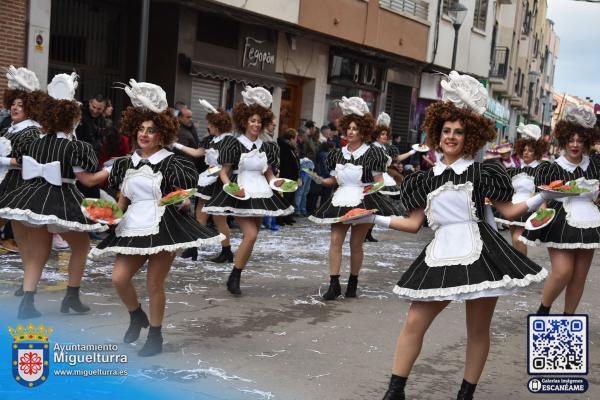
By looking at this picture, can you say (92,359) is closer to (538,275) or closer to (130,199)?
(130,199)

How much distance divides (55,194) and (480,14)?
2954cm

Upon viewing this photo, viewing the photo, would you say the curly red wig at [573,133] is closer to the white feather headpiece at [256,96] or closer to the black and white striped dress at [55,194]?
the white feather headpiece at [256,96]

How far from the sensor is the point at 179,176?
6.44 metres

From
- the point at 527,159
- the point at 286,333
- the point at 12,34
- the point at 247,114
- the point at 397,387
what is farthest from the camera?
the point at 12,34

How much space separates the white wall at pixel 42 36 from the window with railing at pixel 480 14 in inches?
880

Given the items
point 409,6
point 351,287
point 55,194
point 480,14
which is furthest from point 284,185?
point 480,14

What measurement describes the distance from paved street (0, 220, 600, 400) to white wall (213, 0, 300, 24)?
8.25 meters

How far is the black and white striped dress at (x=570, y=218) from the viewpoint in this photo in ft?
25.2

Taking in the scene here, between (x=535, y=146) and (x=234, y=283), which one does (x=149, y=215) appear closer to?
(x=234, y=283)

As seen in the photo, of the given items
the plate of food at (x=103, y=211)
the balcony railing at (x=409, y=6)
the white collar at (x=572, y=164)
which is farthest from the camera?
the balcony railing at (x=409, y=6)

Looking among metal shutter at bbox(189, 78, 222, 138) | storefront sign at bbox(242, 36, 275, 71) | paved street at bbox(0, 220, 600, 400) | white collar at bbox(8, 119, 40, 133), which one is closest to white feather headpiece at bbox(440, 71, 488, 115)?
paved street at bbox(0, 220, 600, 400)

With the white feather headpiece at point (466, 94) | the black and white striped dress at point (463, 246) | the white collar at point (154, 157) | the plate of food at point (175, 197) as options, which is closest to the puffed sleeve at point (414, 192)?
the black and white striped dress at point (463, 246)

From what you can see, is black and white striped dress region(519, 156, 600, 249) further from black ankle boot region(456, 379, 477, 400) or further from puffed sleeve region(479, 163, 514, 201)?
black ankle boot region(456, 379, 477, 400)

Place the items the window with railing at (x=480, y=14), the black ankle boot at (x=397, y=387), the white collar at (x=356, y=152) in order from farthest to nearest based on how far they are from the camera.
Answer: the window with railing at (x=480, y=14)
the white collar at (x=356, y=152)
the black ankle boot at (x=397, y=387)
